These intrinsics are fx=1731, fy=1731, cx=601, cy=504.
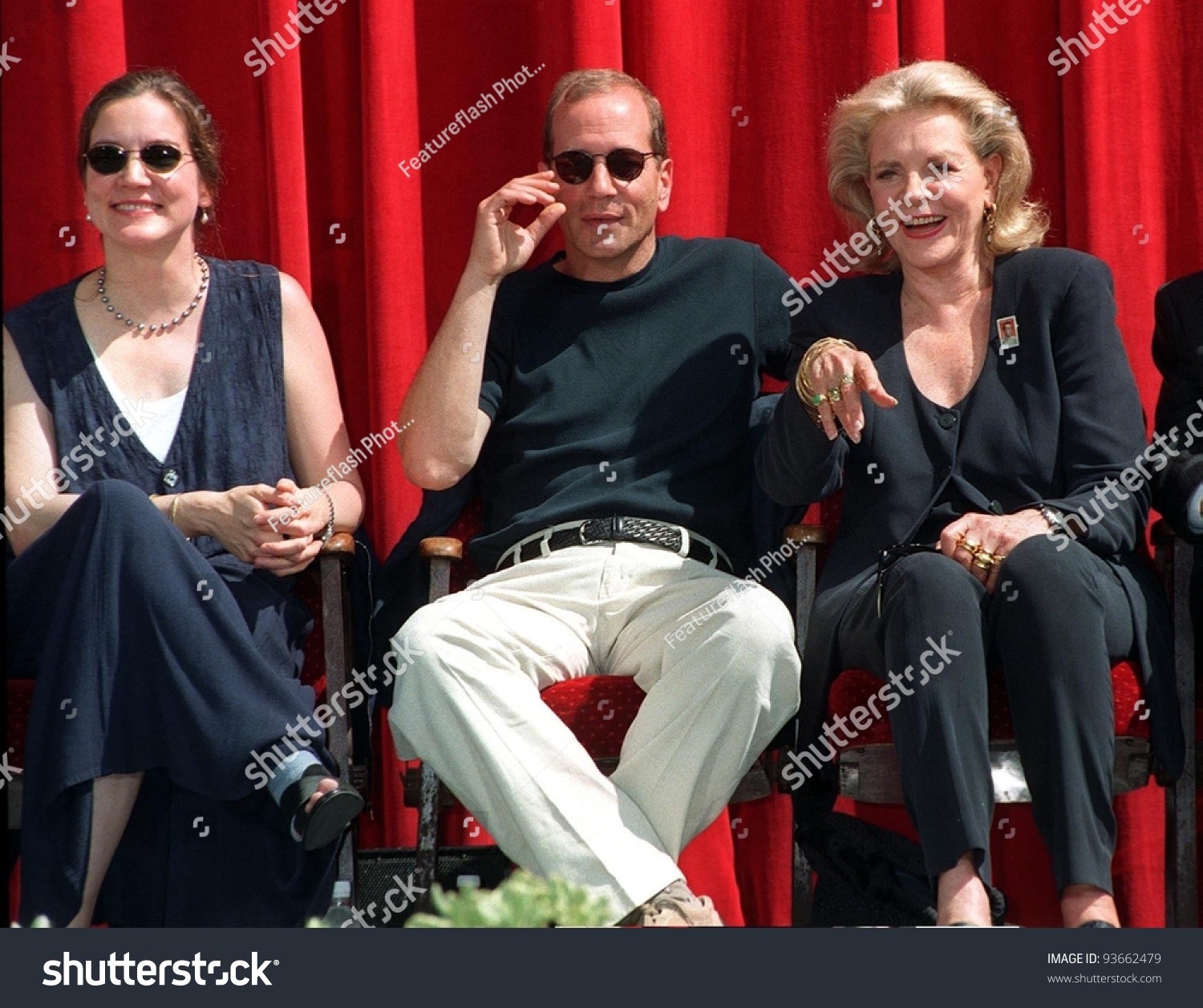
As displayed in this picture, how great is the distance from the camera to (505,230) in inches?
121

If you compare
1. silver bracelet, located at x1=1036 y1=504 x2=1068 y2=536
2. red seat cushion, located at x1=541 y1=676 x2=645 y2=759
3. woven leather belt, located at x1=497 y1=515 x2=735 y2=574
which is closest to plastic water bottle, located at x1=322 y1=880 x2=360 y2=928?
red seat cushion, located at x1=541 y1=676 x2=645 y2=759

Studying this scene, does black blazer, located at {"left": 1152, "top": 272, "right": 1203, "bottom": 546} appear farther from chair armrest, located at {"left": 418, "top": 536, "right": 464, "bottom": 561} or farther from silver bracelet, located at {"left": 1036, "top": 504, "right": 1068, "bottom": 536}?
chair armrest, located at {"left": 418, "top": 536, "right": 464, "bottom": 561}

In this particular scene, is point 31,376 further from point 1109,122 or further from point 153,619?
point 1109,122

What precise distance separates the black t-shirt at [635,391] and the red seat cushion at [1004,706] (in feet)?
1.55

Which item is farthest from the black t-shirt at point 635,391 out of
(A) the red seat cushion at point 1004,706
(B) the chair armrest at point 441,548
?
(A) the red seat cushion at point 1004,706

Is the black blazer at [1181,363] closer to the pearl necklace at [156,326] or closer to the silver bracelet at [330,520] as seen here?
the silver bracelet at [330,520]

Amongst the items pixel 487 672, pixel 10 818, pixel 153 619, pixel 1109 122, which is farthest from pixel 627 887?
pixel 1109 122

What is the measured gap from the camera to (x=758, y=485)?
309 centimetres

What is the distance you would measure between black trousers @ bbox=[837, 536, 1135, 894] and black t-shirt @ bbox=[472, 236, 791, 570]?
1.91 ft

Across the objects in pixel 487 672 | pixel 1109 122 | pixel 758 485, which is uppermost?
pixel 1109 122

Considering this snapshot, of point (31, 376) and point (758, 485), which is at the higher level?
point (31, 376)

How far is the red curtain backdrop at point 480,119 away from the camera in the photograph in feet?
11.6

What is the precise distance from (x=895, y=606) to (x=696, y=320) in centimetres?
83

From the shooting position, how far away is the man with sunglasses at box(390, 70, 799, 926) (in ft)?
8.46
